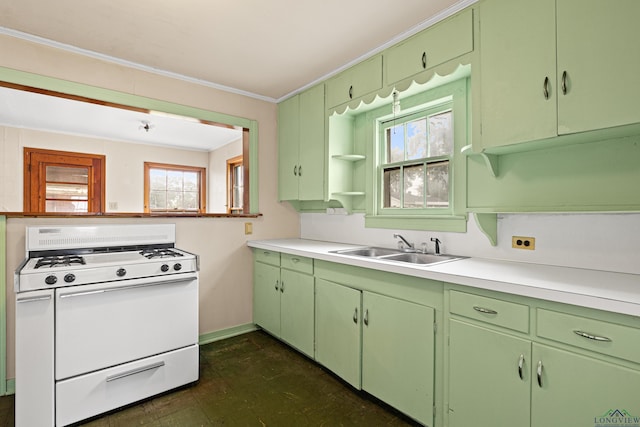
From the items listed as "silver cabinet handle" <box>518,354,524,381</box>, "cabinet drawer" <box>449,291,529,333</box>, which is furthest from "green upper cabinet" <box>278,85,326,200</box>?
"silver cabinet handle" <box>518,354,524,381</box>

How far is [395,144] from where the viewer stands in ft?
8.94

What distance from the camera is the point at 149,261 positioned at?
2.08 m

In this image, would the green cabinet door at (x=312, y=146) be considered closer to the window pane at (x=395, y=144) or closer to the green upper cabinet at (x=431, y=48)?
the window pane at (x=395, y=144)

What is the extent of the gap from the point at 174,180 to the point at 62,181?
166 centimetres

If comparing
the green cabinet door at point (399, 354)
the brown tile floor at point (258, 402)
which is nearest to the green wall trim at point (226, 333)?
the brown tile floor at point (258, 402)

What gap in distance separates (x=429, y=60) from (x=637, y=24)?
949 millimetres

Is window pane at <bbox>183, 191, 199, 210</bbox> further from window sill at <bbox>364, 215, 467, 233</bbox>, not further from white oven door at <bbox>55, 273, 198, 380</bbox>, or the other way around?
window sill at <bbox>364, 215, 467, 233</bbox>

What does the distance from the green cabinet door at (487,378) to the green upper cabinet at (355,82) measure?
1.74 m

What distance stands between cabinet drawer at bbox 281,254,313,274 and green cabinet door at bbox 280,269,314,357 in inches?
1.5

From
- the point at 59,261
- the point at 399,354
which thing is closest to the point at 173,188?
the point at 59,261

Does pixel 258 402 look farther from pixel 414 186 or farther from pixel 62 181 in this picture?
pixel 62 181

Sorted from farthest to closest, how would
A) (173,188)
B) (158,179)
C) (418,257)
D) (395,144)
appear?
(173,188), (158,179), (395,144), (418,257)

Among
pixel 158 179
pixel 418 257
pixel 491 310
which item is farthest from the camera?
pixel 158 179

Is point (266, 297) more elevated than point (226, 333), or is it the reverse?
point (266, 297)
